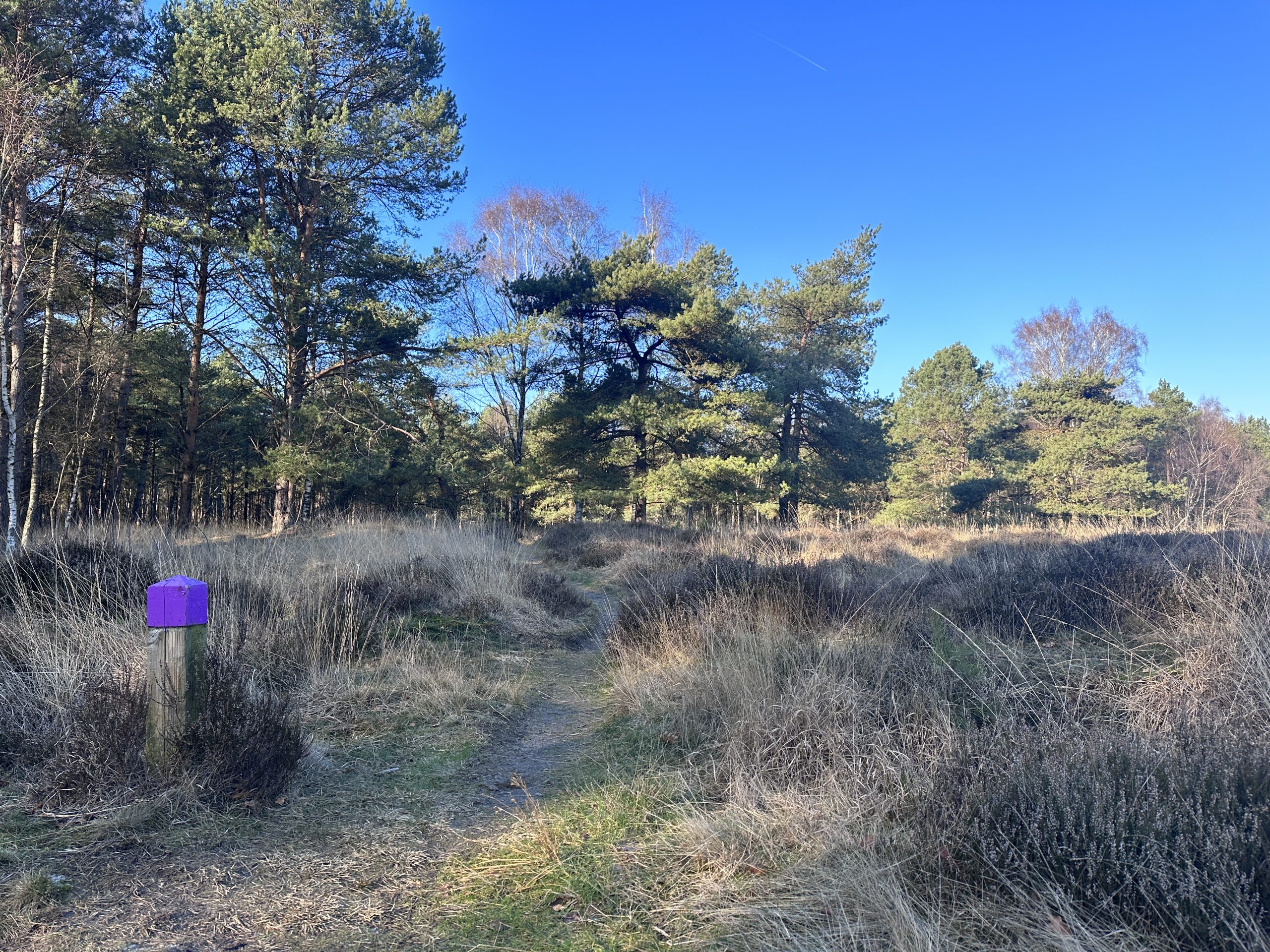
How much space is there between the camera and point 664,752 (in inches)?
147

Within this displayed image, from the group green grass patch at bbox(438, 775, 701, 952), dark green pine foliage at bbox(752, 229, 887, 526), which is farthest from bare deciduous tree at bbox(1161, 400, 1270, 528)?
green grass patch at bbox(438, 775, 701, 952)

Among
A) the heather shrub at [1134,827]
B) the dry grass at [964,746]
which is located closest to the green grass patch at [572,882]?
the dry grass at [964,746]

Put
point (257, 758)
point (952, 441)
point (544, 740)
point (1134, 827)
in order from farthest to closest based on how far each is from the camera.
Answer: point (952, 441), point (544, 740), point (257, 758), point (1134, 827)

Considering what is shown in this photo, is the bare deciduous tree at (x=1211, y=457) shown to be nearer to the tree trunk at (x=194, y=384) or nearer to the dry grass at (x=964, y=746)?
the dry grass at (x=964, y=746)

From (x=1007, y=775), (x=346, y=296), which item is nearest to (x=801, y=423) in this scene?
(x=346, y=296)

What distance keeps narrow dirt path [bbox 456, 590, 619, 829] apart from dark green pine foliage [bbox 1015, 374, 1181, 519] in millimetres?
28065

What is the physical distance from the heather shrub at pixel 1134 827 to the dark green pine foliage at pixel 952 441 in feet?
97.4

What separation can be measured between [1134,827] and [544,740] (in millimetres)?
3325

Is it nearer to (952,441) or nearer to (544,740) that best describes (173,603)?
(544,740)

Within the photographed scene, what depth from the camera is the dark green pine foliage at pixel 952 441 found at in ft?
101

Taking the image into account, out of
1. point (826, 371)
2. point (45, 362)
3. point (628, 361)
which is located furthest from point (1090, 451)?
point (45, 362)

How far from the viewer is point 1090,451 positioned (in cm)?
2895

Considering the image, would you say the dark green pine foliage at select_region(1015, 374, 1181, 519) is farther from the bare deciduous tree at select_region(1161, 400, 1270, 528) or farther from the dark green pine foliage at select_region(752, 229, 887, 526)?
the dark green pine foliage at select_region(752, 229, 887, 526)

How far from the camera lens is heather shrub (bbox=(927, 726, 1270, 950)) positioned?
1656mm
